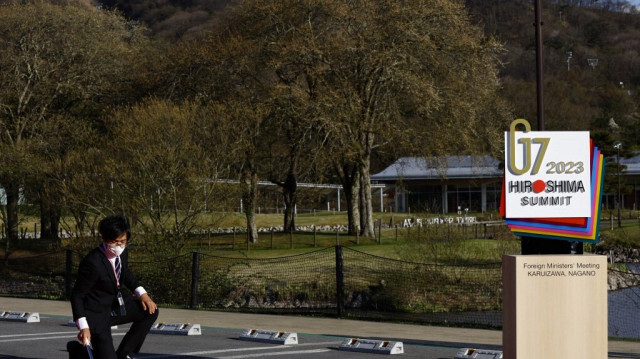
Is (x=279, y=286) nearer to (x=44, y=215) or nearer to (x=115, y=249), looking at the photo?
(x=44, y=215)

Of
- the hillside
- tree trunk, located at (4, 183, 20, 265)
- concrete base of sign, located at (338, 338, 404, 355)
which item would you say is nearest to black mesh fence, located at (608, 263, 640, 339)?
concrete base of sign, located at (338, 338, 404, 355)

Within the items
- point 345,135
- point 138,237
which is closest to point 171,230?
point 138,237

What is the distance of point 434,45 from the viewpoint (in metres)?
43.4

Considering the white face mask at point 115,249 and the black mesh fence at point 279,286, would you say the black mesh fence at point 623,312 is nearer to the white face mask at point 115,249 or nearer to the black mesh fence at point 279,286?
the black mesh fence at point 279,286

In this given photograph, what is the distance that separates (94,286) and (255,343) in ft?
21.1

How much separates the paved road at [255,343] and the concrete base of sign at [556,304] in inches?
150

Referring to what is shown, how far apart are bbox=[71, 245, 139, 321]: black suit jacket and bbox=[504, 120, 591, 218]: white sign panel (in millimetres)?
3907

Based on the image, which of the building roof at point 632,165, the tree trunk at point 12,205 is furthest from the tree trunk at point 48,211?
the building roof at point 632,165

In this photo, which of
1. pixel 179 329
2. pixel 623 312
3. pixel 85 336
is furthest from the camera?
pixel 623 312

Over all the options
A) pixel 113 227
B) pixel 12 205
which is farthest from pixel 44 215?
pixel 113 227

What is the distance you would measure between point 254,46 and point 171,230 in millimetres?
16397

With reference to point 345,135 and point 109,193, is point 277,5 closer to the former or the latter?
point 345,135

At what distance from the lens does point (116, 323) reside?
10.0 meters

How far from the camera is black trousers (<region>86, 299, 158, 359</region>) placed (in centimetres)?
956
